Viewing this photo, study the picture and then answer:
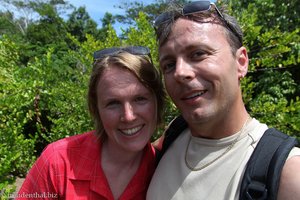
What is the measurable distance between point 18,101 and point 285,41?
3.10m

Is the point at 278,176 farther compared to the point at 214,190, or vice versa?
the point at 214,190

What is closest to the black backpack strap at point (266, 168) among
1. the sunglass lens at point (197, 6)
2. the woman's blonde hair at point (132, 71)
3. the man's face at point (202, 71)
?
the man's face at point (202, 71)

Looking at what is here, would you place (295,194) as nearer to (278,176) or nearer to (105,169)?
(278,176)

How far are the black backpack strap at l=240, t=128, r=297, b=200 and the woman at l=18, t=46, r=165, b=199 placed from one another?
786 mm

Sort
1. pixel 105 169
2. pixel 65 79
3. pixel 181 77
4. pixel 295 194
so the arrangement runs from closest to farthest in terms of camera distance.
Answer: pixel 295 194 → pixel 181 77 → pixel 105 169 → pixel 65 79

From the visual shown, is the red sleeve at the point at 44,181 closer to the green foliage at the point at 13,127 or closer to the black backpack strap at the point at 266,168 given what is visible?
the black backpack strap at the point at 266,168

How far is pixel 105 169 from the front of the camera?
2.03 meters

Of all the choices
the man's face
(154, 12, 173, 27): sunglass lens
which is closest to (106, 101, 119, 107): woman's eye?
the man's face

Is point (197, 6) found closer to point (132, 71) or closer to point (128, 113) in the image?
point (132, 71)

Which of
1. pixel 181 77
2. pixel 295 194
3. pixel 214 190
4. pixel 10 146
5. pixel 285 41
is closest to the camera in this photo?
pixel 295 194

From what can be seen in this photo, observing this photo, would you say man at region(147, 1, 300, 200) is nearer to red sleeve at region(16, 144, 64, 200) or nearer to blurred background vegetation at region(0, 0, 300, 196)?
red sleeve at region(16, 144, 64, 200)

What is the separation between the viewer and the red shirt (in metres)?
1.88

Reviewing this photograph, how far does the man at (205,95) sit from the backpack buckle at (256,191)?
19 cm

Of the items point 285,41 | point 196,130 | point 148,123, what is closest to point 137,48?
point 148,123
